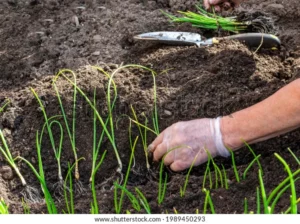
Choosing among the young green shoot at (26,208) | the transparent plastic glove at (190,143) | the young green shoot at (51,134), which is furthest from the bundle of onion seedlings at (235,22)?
the young green shoot at (26,208)

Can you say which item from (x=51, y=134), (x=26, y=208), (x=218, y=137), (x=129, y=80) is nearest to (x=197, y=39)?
(x=129, y=80)

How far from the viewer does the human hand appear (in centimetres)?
344

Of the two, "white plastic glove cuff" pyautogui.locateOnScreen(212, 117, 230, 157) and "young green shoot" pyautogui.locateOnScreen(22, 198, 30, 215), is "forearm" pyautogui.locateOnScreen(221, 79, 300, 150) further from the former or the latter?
"young green shoot" pyautogui.locateOnScreen(22, 198, 30, 215)

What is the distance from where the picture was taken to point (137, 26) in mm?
3408

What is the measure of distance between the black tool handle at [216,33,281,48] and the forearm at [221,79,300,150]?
0.72 m

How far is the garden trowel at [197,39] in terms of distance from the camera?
3.12 metres

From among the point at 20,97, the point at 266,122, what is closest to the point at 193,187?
the point at 266,122

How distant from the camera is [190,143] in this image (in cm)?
258

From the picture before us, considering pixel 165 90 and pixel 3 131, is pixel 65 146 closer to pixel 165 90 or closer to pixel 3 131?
pixel 3 131

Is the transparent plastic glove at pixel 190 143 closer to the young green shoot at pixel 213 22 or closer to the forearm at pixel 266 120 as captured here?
the forearm at pixel 266 120

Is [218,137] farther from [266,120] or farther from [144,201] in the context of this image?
[144,201]

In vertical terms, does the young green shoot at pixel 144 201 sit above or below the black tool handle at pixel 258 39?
below

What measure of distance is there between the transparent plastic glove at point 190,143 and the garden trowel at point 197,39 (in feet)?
2.36

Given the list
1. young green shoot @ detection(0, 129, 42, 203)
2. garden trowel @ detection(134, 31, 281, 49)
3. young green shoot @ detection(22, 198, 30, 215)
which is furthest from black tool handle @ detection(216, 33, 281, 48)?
young green shoot @ detection(22, 198, 30, 215)
